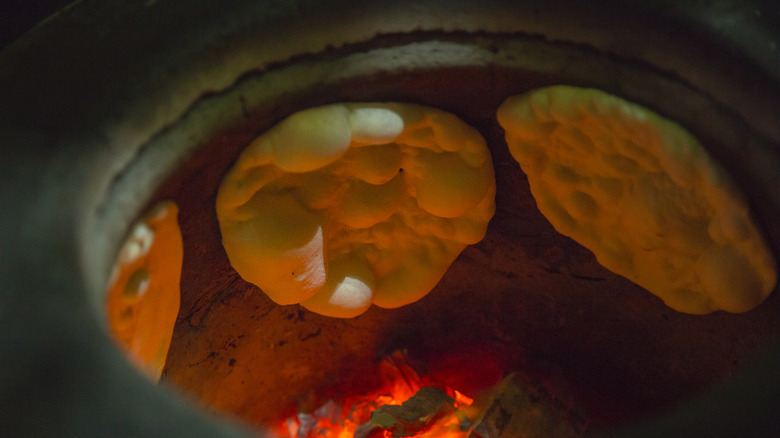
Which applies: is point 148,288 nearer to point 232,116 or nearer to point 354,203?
point 232,116

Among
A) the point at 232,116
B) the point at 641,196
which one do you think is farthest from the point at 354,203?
the point at 641,196

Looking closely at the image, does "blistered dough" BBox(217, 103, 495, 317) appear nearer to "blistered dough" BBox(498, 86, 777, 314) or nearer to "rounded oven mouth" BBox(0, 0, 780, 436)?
"rounded oven mouth" BBox(0, 0, 780, 436)

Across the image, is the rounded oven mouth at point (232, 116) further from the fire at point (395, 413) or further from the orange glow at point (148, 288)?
the fire at point (395, 413)

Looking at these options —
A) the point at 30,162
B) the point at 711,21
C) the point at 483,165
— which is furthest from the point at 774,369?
the point at 30,162

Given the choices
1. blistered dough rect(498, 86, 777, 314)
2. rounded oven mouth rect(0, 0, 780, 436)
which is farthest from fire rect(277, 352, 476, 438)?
blistered dough rect(498, 86, 777, 314)

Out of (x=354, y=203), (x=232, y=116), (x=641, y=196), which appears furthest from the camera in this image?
(x=354, y=203)

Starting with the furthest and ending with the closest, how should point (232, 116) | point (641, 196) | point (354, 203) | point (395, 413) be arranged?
1. point (395, 413)
2. point (354, 203)
3. point (641, 196)
4. point (232, 116)
